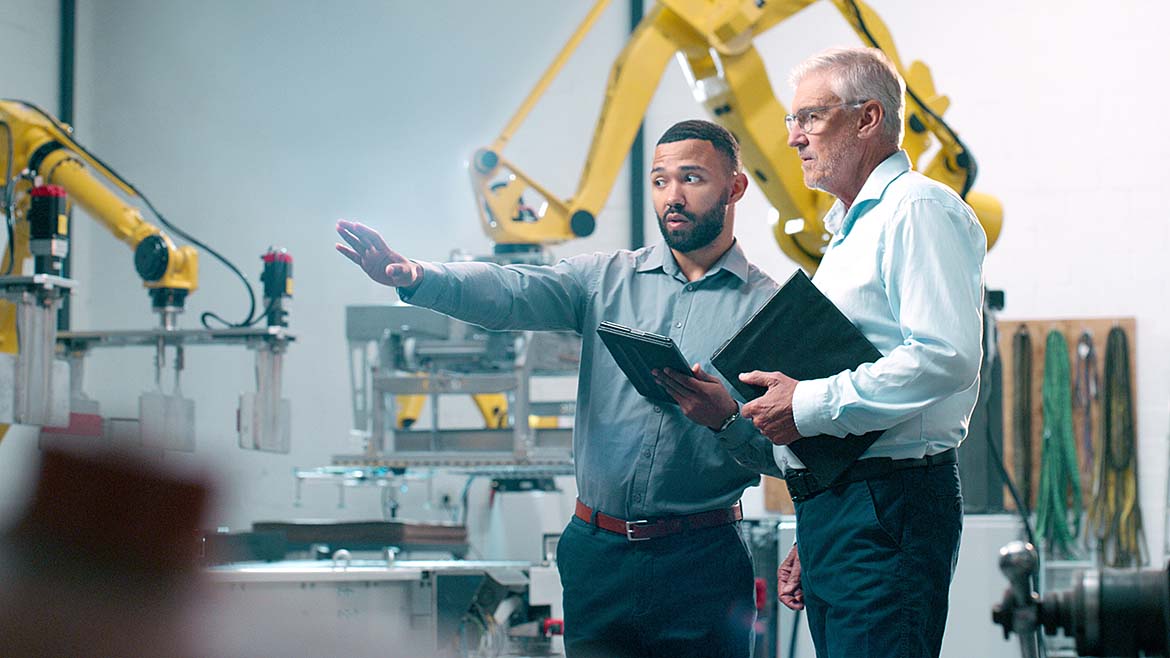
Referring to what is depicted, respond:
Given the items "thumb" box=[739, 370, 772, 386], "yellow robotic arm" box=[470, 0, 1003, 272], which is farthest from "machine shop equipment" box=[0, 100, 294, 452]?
"thumb" box=[739, 370, 772, 386]

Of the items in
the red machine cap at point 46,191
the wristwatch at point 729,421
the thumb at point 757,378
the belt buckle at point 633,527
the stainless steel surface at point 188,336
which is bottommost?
the belt buckle at point 633,527

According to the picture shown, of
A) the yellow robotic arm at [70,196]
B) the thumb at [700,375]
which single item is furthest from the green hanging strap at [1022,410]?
the thumb at [700,375]

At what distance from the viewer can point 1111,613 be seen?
1.03 metres

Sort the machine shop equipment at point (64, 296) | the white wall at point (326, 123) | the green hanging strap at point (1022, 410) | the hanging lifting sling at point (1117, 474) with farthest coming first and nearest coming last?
1. the white wall at point (326, 123)
2. the green hanging strap at point (1022, 410)
3. the hanging lifting sling at point (1117, 474)
4. the machine shop equipment at point (64, 296)

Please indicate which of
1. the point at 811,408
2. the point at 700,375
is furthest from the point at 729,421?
the point at 811,408

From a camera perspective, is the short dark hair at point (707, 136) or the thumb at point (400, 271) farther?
the short dark hair at point (707, 136)

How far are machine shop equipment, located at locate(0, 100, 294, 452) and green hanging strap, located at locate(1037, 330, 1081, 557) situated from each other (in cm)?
403

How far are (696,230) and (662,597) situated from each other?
0.70 m

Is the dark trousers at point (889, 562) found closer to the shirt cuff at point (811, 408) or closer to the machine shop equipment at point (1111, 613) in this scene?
the shirt cuff at point (811, 408)

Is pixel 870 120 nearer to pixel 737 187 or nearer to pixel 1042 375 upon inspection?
pixel 737 187

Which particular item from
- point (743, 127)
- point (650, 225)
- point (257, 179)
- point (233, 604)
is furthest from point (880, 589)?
point (257, 179)

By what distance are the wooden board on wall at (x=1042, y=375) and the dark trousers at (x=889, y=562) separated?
535cm

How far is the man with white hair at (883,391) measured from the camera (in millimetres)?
1851

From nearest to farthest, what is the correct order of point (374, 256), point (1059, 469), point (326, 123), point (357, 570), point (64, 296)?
point (374, 256)
point (357, 570)
point (64, 296)
point (1059, 469)
point (326, 123)
